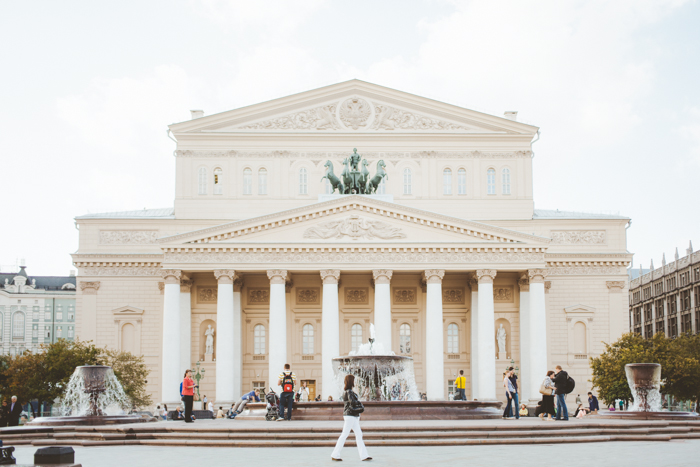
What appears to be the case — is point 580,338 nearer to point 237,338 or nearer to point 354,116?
point 354,116

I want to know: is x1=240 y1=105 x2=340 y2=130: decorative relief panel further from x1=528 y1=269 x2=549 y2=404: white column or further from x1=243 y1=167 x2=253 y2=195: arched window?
x1=528 y1=269 x2=549 y2=404: white column

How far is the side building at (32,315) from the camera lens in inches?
3885

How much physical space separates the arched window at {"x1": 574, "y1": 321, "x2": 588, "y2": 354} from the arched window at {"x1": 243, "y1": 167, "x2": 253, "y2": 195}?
21154 millimetres

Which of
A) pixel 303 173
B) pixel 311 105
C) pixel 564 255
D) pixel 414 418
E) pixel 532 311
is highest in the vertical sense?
pixel 311 105

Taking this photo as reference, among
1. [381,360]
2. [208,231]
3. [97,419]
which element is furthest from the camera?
[208,231]

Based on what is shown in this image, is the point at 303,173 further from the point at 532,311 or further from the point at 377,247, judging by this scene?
the point at 532,311

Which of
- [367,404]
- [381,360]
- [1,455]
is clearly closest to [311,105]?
[381,360]

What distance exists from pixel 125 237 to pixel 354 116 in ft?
51.4

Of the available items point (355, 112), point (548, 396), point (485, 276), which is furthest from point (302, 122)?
point (548, 396)

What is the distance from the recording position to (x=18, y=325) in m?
100

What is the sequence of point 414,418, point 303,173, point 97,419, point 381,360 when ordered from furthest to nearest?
point 303,173 → point 381,360 → point 414,418 → point 97,419

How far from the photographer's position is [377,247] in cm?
4428

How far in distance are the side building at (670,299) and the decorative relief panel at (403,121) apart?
3870cm

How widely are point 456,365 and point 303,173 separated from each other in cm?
1488
